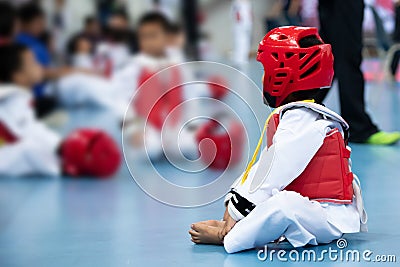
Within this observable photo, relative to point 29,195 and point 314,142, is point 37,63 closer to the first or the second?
point 314,142

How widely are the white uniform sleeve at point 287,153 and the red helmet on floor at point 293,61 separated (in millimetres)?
81

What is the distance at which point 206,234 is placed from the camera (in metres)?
1.94

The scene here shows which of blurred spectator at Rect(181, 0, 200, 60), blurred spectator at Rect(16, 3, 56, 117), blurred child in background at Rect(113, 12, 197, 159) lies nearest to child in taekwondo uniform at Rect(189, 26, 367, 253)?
blurred child in background at Rect(113, 12, 197, 159)

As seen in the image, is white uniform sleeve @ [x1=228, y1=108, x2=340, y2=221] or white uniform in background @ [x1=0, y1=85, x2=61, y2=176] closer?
white uniform sleeve @ [x1=228, y1=108, x2=340, y2=221]

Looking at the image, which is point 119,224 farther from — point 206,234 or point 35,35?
point 35,35

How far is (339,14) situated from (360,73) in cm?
34

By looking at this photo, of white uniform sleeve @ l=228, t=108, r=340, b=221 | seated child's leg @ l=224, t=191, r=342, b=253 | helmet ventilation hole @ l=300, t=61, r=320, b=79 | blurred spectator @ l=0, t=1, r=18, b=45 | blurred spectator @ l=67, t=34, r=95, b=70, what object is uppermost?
blurred spectator @ l=0, t=1, r=18, b=45

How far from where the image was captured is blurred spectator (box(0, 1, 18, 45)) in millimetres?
900

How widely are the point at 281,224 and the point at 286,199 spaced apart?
7 centimetres

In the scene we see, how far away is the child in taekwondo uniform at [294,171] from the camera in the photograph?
1.83 m

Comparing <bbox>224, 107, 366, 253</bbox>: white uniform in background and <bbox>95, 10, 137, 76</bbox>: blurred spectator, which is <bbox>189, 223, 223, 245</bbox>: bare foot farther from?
<bbox>95, 10, 137, 76</bbox>: blurred spectator

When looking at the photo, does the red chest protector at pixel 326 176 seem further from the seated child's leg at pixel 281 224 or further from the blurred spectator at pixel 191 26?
the blurred spectator at pixel 191 26

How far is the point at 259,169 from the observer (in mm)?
1893

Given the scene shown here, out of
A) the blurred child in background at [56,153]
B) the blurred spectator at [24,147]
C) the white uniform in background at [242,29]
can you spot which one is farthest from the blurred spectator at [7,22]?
the white uniform in background at [242,29]
